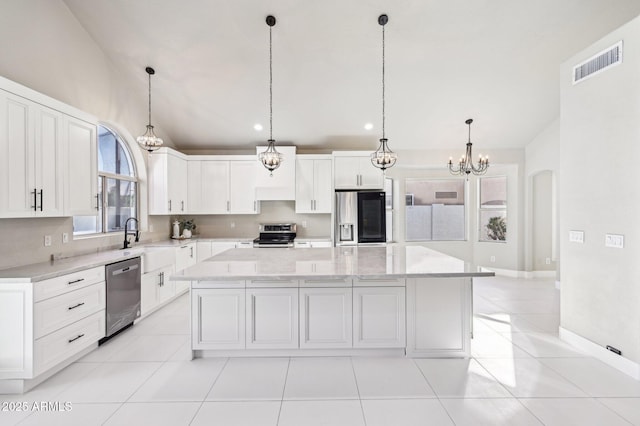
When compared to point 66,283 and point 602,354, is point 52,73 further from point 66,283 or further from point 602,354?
point 602,354

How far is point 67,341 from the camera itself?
2.72 meters

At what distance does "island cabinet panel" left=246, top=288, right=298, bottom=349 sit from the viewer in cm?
285

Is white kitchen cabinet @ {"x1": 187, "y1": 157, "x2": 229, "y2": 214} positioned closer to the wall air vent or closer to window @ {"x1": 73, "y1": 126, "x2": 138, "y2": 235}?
window @ {"x1": 73, "y1": 126, "x2": 138, "y2": 235}

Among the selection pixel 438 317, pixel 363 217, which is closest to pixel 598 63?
pixel 438 317

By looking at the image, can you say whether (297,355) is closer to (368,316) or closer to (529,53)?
(368,316)

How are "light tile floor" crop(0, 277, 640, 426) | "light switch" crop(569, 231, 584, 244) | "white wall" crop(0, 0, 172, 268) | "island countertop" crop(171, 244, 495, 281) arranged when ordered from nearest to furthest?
"light tile floor" crop(0, 277, 640, 426)
"island countertop" crop(171, 244, 495, 281)
"white wall" crop(0, 0, 172, 268)
"light switch" crop(569, 231, 584, 244)

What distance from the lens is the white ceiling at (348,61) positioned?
11.6ft

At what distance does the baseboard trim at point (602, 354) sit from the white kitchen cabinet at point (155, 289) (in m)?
4.92

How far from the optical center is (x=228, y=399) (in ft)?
7.57

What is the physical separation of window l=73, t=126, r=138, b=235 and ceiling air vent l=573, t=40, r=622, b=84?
5.73 meters

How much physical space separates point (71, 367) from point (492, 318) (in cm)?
465

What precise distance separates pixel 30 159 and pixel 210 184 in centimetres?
306

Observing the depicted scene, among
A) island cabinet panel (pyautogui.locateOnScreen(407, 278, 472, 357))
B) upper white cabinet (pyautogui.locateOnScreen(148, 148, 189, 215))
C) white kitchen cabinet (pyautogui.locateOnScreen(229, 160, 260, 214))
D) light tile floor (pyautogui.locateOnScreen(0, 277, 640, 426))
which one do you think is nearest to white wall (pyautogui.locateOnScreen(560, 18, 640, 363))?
light tile floor (pyautogui.locateOnScreen(0, 277, 640, 426))

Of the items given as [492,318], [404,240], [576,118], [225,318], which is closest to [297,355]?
[225,318]
